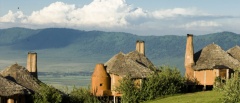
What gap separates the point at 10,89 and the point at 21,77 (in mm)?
5650

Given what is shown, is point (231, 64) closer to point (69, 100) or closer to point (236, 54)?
point (236, 54)

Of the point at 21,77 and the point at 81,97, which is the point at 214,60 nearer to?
the point at 81,97

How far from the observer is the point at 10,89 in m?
68.6

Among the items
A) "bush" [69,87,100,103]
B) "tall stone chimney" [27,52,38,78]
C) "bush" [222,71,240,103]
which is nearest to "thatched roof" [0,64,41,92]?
"tall stone chimney" [27,52,38,78]

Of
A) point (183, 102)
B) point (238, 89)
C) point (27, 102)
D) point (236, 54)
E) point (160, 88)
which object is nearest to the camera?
point (238, 89)

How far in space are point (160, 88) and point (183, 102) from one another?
14354 mm

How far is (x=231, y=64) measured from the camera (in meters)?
86.1

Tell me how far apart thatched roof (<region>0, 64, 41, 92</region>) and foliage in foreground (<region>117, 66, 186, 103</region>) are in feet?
40.1

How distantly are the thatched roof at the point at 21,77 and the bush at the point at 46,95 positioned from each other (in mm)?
1782

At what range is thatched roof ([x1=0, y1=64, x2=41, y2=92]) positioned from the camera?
7297 centimetres

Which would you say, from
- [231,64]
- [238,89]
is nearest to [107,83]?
[231,64]

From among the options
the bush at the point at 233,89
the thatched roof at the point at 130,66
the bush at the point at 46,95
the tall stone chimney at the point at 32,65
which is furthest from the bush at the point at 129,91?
the bush at the point at 233,89

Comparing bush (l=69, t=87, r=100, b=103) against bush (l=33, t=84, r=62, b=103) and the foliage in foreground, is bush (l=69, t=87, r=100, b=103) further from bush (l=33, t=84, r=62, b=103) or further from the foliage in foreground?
the foliage in foreground

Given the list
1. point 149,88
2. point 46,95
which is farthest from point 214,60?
point 46,95
